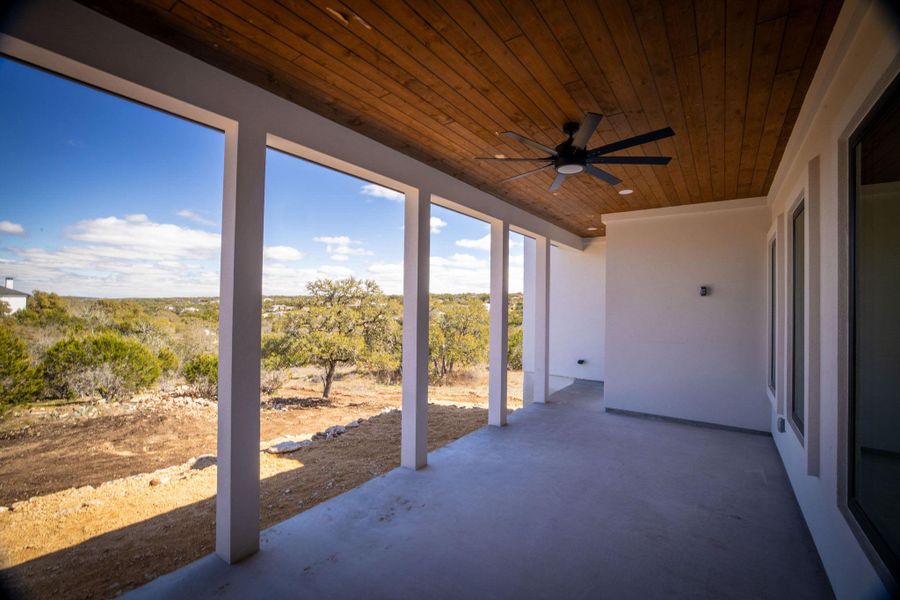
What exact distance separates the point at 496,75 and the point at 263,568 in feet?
10.2

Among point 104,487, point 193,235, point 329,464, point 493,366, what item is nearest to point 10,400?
point 104,487

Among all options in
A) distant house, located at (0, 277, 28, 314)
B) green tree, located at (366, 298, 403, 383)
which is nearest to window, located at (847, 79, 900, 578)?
distant house, located at (0, 277, 28, 314)

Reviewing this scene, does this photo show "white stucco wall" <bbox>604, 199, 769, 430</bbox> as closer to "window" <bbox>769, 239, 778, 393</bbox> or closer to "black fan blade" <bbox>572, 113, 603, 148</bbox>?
"window" <bbox>769, 239, 778, 393</bbox>

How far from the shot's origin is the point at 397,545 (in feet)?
7.83

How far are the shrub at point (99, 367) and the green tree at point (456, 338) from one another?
5.97m

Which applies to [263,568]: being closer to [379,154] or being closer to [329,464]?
[329,464]

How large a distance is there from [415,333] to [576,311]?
5.44 metres

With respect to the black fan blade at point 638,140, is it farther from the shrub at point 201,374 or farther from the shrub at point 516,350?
the shrub at point 516,350

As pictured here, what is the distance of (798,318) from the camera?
10.3 ft

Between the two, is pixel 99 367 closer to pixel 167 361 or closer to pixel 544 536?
pixel 167 361

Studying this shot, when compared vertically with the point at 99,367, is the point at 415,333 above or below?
above

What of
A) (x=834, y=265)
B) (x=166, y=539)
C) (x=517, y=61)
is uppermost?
(x=517, y=61)

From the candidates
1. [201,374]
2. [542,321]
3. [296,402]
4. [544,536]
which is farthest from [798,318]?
[201,374]

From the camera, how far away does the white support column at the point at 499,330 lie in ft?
15.6
